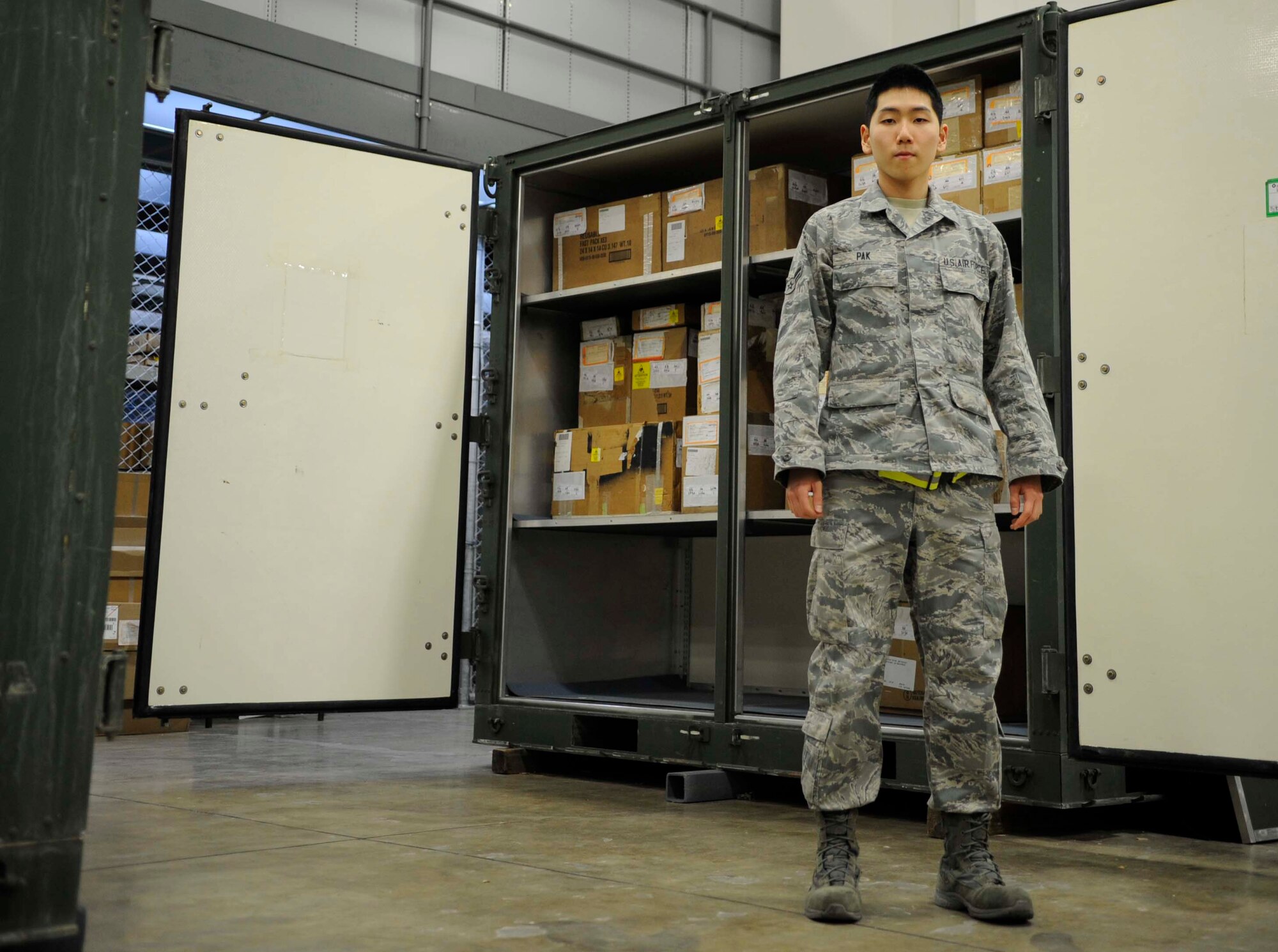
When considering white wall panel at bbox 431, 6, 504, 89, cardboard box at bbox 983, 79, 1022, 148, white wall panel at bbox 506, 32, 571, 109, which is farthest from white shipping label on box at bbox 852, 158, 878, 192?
white wall panel at bbox 506, 32, 571, 109

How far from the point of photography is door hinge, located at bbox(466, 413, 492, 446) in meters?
4.50

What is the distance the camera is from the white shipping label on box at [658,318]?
14.7ft

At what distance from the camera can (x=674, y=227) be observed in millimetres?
4305

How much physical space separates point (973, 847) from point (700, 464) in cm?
189

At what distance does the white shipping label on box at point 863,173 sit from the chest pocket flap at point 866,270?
1241mm

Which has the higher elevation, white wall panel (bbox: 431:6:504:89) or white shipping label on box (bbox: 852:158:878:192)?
white wall panel (bbox: 431:6:504:89)

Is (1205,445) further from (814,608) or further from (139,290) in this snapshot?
(139,290)

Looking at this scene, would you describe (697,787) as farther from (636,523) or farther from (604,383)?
(604,383)

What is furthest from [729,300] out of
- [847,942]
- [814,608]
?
[847,942]

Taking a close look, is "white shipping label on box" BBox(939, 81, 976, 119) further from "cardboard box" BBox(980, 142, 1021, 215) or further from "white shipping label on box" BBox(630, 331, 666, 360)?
"white shipping label on box" BBox(630, 331, 666, 360)

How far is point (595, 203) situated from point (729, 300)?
1287 mm

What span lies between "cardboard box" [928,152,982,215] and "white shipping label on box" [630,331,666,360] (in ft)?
3.94

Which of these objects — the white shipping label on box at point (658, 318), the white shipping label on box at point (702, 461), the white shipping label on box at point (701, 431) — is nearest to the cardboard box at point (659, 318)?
the white shipping label on box at point (658, 318)

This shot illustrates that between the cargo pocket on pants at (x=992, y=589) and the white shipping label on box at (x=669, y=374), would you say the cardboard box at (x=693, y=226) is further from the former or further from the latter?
the cargo pocket on pants at (x=992, y=589)
